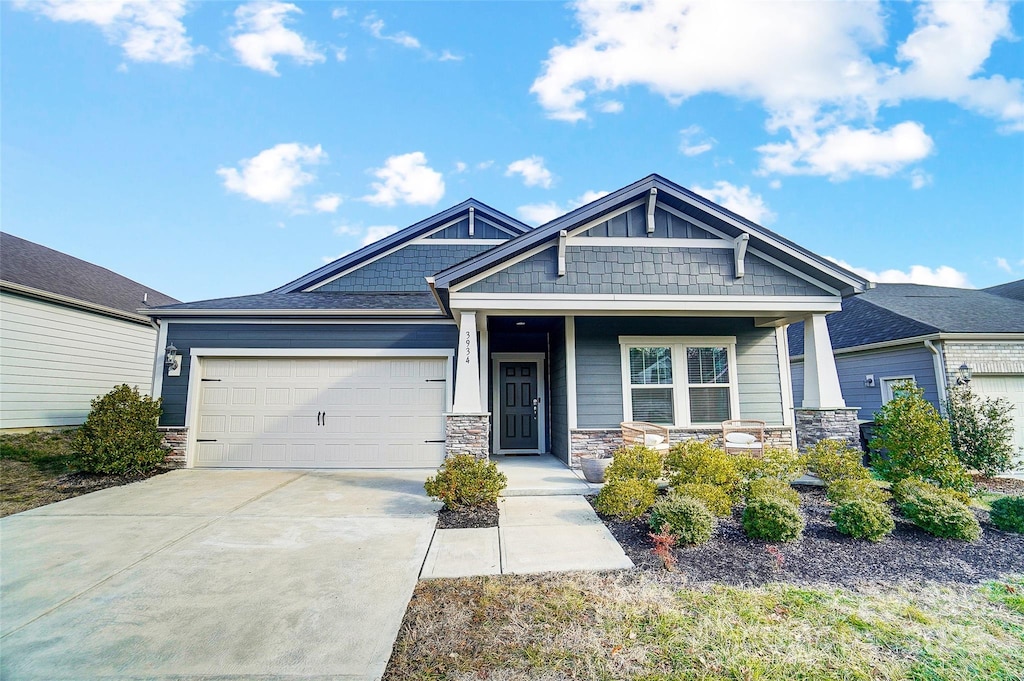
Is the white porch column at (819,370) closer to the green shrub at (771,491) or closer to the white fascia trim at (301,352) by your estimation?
the green shrub at (771,491)

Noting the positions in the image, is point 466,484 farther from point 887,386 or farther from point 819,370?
point 887,386

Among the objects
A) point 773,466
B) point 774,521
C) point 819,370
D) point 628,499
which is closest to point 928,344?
point 819,370

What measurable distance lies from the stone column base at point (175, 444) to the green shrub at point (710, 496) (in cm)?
840

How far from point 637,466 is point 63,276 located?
15.0m

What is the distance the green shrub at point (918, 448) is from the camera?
555cm

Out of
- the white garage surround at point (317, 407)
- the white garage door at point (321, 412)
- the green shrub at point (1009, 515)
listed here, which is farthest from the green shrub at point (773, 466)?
the white garage door at point (321, 412)

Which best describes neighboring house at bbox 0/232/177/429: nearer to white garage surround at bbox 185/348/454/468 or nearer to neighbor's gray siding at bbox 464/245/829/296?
white garage surround at bbox 185/348/454/468

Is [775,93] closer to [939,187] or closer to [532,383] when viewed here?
[532,383]

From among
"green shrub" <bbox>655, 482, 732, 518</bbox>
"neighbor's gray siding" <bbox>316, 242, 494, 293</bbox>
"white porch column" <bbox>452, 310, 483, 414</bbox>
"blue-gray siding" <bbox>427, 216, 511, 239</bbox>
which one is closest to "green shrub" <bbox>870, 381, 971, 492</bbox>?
"green shrub" <bbox>655, 482, 732, 518</bbox>

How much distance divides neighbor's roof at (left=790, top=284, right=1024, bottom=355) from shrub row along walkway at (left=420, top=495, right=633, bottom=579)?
7.89 metres

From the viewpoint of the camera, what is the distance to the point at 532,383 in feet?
33.8

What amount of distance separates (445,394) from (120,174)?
1088 centimetres

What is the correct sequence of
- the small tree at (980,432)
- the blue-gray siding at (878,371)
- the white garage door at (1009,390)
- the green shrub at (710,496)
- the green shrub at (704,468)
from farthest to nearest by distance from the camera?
the blue-gray siding at (878,371) → the white garage door at (1009,390) → the small tree at (980,432) → the green shrub at (704,468) → the green shrub at (710,496)

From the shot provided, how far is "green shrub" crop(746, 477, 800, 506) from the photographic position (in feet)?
15.2
